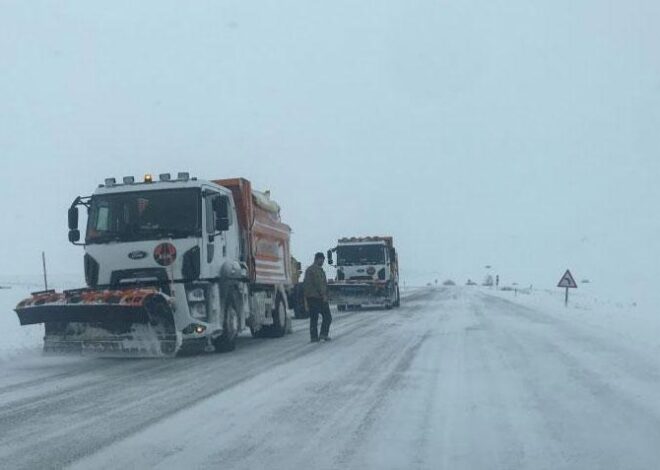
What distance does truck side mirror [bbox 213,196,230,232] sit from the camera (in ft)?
44.8

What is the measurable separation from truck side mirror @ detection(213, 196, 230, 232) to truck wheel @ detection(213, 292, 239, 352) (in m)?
1.45

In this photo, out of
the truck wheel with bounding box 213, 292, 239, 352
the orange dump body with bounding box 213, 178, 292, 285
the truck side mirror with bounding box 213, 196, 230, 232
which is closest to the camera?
the truck side mirror with bounding box 213, 196, 230, 232

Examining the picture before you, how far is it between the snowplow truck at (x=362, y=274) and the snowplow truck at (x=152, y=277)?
56.6ft

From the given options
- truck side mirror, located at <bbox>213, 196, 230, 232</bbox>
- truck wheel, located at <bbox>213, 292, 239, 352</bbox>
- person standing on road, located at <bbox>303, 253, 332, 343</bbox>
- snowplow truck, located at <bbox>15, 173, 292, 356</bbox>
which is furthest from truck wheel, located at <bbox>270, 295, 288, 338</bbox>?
truck side mirror, located at <bbox>213, 196, 230, 232</bbox>

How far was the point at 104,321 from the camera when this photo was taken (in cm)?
1235

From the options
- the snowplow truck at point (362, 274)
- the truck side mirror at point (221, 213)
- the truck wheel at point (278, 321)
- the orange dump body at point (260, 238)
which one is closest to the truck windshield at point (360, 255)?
the snowplow truck at point (362, 274)

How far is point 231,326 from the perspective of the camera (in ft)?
47.7

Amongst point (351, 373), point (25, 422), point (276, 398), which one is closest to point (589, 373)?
point (351, 373)

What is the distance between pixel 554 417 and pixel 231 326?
788 centimetres

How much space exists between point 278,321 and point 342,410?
10199 mm

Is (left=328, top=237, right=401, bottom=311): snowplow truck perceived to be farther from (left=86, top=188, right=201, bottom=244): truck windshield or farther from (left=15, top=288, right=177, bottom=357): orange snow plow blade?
(left=15, top=288, right=177, bottom=357): orange snow plow blade

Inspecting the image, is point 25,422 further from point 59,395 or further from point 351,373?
point 351,373

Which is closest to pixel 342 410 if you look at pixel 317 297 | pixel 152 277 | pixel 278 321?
pixel 152 277

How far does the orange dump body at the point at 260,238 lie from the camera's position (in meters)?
15.9
